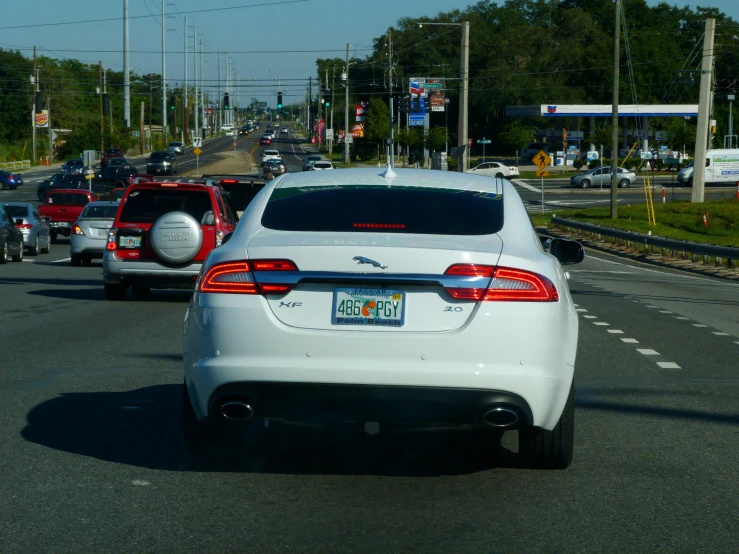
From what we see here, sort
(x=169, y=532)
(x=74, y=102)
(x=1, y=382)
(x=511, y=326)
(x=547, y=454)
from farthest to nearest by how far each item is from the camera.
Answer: (x=74, y=102) < (x=1, y=382) < (x=547, y=454) < (x=511, y=326) < (x=169, y=532)

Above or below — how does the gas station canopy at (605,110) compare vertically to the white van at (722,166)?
above

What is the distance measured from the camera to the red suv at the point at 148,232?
16.8 metres

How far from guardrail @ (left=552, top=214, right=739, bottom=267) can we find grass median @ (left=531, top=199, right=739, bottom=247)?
1.90m

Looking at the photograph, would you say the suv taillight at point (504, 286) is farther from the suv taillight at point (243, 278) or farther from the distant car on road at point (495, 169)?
the distant car on road at point (495, 169)

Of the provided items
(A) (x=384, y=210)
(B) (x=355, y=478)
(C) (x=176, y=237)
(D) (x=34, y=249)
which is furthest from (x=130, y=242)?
(D) (x=34, y=249)

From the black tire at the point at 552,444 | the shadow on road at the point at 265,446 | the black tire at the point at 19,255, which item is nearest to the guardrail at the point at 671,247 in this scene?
the black tire at the point at 19,255

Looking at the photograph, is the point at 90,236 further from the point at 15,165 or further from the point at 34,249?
the point at 15,165

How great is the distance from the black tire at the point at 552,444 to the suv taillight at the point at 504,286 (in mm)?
700

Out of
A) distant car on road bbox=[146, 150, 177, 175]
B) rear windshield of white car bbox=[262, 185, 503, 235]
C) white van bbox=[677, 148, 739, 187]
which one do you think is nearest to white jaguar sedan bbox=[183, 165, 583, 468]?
rear windshield of white car bbox=[262, 185, 503, 235]

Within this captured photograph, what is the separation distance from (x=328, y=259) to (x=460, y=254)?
0.64 metres

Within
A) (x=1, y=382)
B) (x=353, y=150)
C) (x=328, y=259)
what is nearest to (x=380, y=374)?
(x=328, y=259)

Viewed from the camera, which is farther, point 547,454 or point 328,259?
point 547,454

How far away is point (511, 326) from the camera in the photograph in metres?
5.73

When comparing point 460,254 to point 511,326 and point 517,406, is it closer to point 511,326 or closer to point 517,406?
point 511,326
